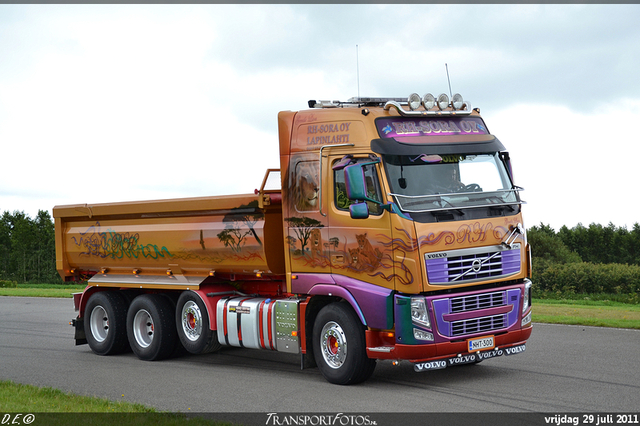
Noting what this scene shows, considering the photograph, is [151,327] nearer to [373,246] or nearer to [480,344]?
[373,246]

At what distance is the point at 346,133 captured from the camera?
10.0 m

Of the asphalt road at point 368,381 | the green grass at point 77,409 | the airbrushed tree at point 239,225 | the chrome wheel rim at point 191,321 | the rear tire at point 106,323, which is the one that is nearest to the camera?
the green grass at point 77,409

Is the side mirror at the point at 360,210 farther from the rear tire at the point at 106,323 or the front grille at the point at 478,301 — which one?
the rear tire at the point at 106,323

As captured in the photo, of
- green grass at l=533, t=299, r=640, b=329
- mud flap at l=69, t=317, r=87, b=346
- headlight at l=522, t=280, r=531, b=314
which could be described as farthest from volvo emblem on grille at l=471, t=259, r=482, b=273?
mud flap at l=69, t=317, r=87, b=346

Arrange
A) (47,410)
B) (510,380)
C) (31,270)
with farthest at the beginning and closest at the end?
(31,270)
(510,380)
(47,410)

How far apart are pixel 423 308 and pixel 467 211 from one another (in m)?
1.41

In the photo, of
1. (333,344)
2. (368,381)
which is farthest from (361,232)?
(368,381)

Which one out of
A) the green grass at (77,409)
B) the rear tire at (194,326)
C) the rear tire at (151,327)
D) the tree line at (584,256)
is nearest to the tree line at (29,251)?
the tree line at (584,256)

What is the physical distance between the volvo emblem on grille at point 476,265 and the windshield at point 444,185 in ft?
2.28

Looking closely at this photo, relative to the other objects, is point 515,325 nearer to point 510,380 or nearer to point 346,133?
point 510,380

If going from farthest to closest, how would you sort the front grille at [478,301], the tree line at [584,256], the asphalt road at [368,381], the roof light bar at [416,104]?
the tree line at [584,256] → the roof light bar at [416,104] → the front grille at [478,301] → the asphalt road at [368,381]

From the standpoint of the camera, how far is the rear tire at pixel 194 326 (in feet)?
39.9

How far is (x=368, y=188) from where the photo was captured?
31.4 ft

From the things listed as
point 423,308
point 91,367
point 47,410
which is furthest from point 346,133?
point 91,367
